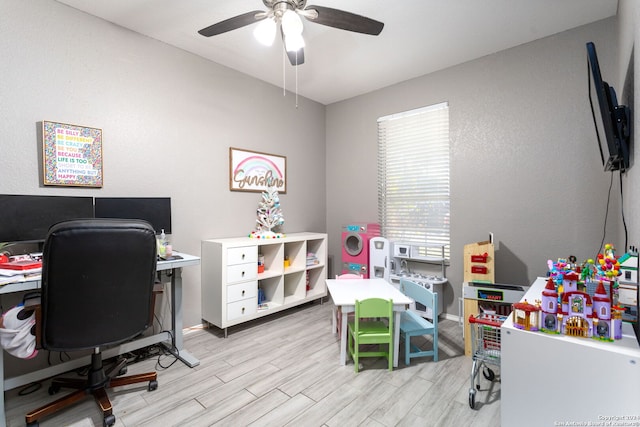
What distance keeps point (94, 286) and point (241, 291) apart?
60.6 inches

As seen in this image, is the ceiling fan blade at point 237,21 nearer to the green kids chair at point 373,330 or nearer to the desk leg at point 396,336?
the green kids chair at point 373,330

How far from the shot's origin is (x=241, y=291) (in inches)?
116

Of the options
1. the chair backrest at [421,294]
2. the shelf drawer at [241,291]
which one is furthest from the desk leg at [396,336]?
the shelf drawer at [241,291]

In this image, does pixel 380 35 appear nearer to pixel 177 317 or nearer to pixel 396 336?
pixel 396 336

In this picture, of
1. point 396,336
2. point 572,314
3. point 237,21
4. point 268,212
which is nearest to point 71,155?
point 237,21

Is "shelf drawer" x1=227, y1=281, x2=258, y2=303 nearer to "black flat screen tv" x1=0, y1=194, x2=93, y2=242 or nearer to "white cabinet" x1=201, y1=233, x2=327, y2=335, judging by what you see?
"white cabinet" x1=201, y1=233, x2=327, y2=335

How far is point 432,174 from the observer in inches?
137

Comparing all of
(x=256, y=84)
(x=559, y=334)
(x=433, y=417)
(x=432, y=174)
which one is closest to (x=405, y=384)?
(x=433, y=417)

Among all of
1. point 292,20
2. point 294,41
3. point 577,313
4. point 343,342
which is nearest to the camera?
point 577,313

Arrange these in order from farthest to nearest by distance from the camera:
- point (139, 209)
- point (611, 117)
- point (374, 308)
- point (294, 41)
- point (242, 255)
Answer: point (242, 255)
point (139, 209)
point (374, 308)
point (294, 41)
point (611, 117)

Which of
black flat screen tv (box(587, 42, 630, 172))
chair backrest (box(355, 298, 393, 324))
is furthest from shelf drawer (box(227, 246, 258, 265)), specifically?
black flat screen tv (box(587, 42, 630, 172))

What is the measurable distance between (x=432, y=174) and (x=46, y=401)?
12.6 feet

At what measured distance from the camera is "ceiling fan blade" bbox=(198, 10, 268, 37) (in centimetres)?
185

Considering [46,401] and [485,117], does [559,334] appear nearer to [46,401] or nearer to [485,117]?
[485,117]
